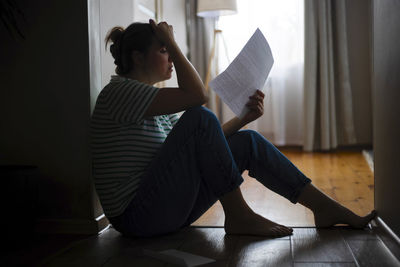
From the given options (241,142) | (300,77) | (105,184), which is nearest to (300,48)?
(300,77)

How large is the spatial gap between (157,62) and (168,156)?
0.31 metres

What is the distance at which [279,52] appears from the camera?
4.18 meters

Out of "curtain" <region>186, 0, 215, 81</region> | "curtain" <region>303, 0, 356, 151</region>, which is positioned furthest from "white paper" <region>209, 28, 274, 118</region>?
"curtain" <region>186, 0, 215, 81</region>

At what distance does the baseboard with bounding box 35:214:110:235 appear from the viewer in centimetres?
167

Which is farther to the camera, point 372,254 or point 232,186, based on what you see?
point 232,186

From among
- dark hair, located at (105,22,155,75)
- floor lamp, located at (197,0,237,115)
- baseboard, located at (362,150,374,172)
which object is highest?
floor lamp, located at (197,0,237,115)

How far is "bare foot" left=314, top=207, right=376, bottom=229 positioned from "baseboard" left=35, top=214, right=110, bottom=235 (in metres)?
0.73

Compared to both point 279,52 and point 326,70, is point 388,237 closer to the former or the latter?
point 326,70

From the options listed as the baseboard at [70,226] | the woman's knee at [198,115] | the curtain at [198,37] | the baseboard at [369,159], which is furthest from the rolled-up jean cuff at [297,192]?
the curtain at [198,37]

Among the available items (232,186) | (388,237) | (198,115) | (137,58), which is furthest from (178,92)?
(388,237)

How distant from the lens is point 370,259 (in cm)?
127

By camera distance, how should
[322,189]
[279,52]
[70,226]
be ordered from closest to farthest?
[70,226]
[322,189]
[279,52]

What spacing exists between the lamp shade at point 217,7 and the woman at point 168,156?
2464mm

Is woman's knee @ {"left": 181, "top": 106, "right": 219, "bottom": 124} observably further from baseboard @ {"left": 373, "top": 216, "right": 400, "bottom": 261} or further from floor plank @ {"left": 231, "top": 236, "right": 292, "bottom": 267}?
baseboard @ {"left": 373, "top": 216, "right": 400, "bottom": 261}
